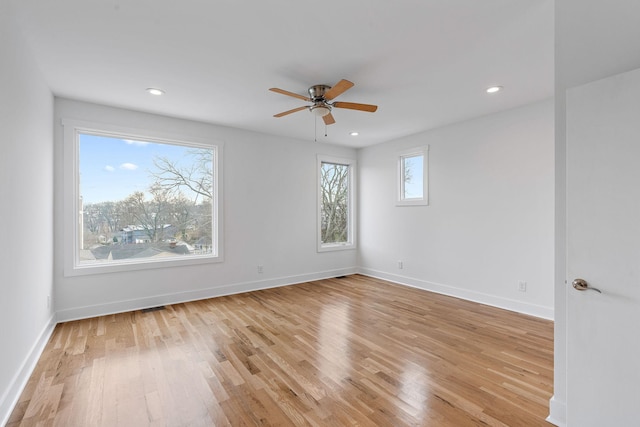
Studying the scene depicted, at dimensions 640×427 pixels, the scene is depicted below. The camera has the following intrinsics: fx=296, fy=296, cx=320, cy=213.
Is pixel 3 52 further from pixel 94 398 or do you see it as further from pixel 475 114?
pixel 475 114

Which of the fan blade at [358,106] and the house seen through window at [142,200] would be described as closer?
the fan blade at [358,106]

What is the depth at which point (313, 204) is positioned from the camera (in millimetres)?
5660

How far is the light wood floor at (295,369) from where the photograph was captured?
1.89 metres

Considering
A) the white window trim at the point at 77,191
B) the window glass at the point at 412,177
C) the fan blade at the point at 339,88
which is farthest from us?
the window glass at the point at 412,177

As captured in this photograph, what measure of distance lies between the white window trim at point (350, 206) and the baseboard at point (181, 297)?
1.69ft

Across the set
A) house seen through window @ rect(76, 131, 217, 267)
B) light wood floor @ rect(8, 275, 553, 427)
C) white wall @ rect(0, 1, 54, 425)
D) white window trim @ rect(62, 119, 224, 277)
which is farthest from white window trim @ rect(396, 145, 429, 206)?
white wall @ rect(0, 1, 54, 425)

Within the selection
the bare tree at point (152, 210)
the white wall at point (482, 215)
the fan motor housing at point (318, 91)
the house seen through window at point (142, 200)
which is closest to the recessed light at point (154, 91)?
the house seen through window at point (142, 200)

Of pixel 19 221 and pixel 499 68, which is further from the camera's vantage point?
pixel 499 68

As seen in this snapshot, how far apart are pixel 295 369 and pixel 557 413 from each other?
1764mm

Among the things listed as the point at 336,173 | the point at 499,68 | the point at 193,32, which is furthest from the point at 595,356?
the point at 336,173

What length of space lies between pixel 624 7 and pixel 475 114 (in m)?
2.56

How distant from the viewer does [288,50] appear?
2447mm

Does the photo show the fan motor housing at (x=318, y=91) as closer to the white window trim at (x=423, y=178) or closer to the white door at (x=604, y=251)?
the white door at (x=604, y=251)

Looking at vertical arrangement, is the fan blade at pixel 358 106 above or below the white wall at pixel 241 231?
above
